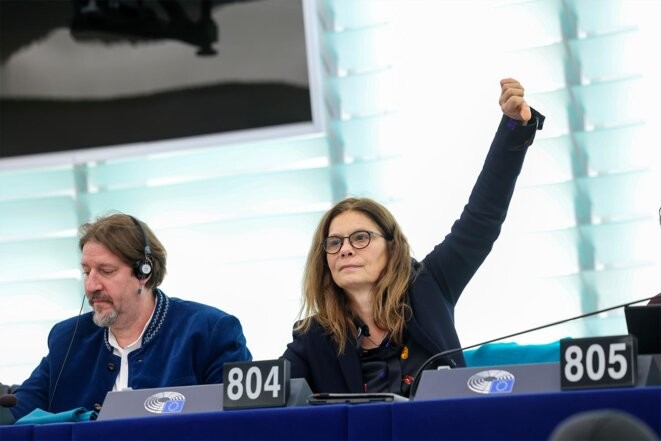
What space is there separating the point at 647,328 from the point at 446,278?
96 centimetres

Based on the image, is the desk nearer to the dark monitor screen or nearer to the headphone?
the headphone

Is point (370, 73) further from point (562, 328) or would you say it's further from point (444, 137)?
point (562, 328)

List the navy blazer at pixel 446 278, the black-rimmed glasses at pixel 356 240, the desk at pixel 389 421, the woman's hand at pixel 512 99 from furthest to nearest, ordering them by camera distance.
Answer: the black-rimmed glasses at pixel 356 240 → the navy blazer at pixel 446 278 → the woman's hand at pixel 512 99 → the desk at pixel 389 421

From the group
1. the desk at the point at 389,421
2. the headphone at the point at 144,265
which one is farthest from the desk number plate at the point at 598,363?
the headphone at the point at 144,265

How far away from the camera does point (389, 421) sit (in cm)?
221

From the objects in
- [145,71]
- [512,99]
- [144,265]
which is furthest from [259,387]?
[145,71]

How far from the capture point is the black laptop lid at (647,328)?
7.71 ft

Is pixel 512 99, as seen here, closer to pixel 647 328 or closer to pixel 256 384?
pixel 647 328

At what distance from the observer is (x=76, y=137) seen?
16.1 feet

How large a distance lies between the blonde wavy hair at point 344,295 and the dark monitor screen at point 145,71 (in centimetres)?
132

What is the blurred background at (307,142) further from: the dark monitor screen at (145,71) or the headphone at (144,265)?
the headphone at (144,265)

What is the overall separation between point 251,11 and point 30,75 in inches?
39.7

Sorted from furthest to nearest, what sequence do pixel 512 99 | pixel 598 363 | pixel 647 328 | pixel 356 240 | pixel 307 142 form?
pixel 307 142
pixel 356 240
pixel 512 99
pixel 647 328
pixel 598 363

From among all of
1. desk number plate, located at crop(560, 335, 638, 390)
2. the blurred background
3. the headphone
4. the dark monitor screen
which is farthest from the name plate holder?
the dark monitor screen
